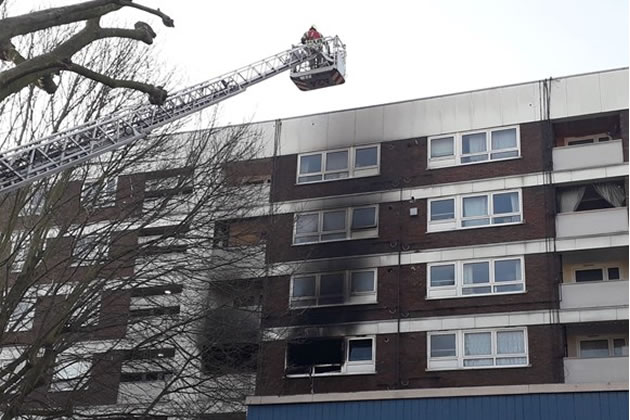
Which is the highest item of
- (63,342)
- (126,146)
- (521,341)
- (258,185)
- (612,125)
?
(612,125)

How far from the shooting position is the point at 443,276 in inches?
1342

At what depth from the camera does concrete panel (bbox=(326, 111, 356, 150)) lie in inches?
1476

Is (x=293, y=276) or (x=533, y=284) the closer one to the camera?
(x=533, y=284)

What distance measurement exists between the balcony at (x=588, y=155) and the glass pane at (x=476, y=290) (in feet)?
15.6

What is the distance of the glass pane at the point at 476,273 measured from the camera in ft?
110

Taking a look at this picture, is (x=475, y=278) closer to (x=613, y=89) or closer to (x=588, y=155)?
(x=588, y=155)

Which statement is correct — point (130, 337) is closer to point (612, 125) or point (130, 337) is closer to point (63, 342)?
point (63, 342)

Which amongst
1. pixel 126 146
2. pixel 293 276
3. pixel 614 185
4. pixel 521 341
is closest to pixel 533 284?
pixel 521 341

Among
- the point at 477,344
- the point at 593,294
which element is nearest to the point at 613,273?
the point at 593,294

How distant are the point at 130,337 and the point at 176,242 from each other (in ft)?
8.95

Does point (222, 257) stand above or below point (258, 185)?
below

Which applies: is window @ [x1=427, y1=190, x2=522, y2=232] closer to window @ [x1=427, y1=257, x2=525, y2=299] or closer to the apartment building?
the apartment building

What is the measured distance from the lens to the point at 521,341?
→ 105ft

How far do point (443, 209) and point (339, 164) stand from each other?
4.67 meters
